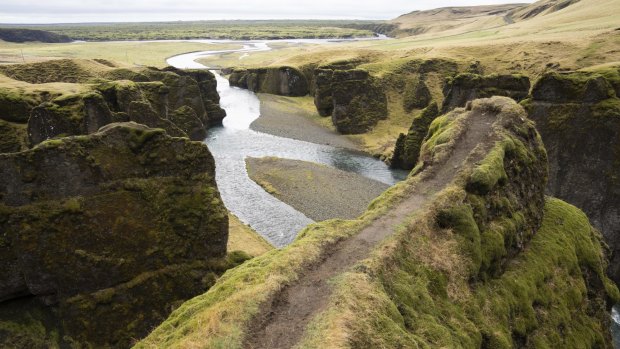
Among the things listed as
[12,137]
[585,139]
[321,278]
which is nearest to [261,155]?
[12,137]

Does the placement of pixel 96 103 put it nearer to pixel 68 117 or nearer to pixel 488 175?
pixel 68 117

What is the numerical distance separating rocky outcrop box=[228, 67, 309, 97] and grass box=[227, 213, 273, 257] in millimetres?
94130

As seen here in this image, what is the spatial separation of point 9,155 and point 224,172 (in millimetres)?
47503

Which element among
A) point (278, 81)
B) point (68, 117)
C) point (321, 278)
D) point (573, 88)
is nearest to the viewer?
point (321, 278)

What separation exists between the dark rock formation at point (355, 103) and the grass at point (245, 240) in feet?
178

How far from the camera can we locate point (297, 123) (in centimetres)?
10694

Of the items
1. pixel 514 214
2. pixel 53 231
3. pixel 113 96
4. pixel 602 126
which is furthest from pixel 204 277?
pixel 602 126

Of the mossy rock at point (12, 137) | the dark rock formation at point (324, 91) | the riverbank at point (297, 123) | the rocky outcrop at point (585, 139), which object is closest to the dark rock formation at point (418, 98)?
the dark rock formation at point (324, 91)

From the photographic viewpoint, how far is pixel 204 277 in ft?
99.5

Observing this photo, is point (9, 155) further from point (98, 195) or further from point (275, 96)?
point (275, 96)

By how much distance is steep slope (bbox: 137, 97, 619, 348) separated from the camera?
17.0 metres

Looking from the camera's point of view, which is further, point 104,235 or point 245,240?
point 245,240

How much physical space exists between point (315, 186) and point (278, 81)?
279 feet

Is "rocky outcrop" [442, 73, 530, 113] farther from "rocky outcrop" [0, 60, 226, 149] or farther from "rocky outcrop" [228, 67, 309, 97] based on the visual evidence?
"rocky outcrop" [228, 67, 309, 97]
